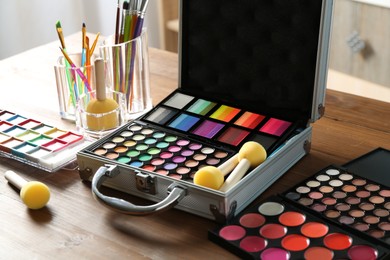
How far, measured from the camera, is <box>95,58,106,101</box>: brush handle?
1.19 m

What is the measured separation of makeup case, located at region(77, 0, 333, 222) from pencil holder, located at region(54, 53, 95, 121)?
145mm

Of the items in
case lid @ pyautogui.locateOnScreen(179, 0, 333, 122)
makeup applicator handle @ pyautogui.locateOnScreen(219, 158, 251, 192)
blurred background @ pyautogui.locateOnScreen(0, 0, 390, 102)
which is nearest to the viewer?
makeup applicator handle @ pyautogui.locateOnScreen(219, 158, 251, 192)

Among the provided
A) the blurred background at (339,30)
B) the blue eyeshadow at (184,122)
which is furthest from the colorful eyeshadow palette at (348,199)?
the blurred background at (339,30)

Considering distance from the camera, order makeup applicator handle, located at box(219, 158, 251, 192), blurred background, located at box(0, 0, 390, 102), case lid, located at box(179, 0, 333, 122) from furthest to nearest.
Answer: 1. blurred background, located at box(0, 0, 390, 102)
2. case lid, located at box(179, 0, 333, 122)
3. makeup applicator handle, located at box(219, 158, 251, 192)

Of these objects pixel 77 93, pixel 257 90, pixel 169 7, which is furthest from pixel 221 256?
pixel 169 7

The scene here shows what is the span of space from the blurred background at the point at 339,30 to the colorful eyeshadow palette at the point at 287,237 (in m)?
1.28

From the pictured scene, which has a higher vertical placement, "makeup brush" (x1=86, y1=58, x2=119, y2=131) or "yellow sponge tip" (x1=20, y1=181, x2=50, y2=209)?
"makeup brush" (x1=86, y1=58, x2=119, y2=131)

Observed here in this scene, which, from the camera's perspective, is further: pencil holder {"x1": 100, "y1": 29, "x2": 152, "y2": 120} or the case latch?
pencil holder {"x1": 100, "y1": 29, "x2": 152, "y2": 120}

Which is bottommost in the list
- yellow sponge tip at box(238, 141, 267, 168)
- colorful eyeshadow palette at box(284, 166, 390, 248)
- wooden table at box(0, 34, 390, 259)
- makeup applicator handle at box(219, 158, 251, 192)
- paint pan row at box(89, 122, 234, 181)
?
wooden table at box(0, 34, 390, 259)

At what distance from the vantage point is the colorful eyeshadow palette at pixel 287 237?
906 mm

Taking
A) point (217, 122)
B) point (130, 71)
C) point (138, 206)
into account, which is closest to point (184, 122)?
point (217, 122)

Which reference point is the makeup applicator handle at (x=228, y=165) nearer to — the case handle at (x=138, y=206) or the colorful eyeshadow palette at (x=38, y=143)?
the case handle at (x=138, y=206)

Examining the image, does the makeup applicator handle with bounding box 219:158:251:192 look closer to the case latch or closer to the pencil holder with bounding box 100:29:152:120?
the case latch

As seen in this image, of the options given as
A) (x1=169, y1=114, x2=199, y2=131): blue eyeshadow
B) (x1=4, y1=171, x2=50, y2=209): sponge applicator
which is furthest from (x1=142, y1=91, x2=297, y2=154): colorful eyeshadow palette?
(x1=4, y1=171, x2=50, y2=209): sponge applicator
